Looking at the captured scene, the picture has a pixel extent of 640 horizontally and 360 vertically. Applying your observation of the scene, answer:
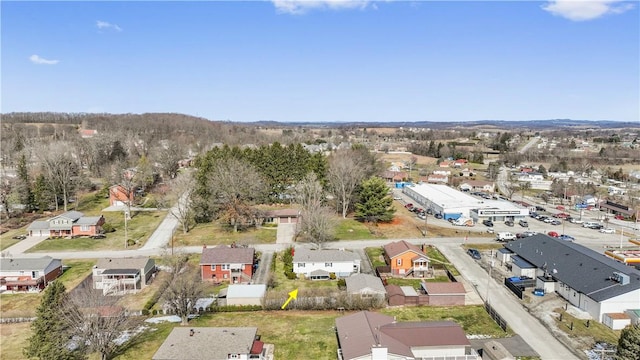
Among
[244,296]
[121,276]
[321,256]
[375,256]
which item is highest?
[321,256]

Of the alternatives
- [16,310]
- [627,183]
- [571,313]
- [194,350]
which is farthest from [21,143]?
[627,183]

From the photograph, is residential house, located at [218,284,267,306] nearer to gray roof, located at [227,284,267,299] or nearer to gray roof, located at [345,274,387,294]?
gray roof, located at [227,284,267,299]

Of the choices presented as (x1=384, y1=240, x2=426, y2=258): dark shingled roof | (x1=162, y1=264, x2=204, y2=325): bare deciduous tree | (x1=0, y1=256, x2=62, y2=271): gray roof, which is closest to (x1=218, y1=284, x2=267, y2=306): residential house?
(x1=162, y1=264, x2=204, y2=325): bare deciduous tree

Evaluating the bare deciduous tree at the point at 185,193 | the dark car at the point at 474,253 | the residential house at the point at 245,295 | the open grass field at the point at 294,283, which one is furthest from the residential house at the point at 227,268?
the dark car at the point at 474,253

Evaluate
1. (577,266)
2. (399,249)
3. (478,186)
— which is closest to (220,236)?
(399,249)

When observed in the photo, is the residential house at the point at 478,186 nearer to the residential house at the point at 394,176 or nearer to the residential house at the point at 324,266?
the residential house at the point at 394,176

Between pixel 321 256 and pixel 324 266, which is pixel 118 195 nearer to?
pixel 321 256
